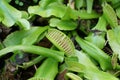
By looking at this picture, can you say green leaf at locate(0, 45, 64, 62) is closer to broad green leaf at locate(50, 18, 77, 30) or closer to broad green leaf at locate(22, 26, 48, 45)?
broad green leaf at locate(22, 26, 48, 45)

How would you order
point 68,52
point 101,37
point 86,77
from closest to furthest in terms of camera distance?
point 86,77 < point 68,52 < point 101,37

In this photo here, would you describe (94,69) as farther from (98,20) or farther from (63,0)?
(63,0)

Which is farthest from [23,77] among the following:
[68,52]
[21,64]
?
[68,52]

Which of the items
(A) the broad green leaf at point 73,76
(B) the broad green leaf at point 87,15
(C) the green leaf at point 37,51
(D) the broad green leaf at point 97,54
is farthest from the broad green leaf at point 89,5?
(A) the broad green leaf at point 73,76

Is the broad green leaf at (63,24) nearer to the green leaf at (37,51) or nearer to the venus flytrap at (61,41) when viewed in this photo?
the venus flytrap at (61,41)

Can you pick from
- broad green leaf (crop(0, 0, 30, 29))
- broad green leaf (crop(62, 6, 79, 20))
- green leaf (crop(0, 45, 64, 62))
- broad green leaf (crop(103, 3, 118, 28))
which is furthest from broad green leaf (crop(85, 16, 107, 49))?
broad green leaf (crop(0, 0, 30, 29))
